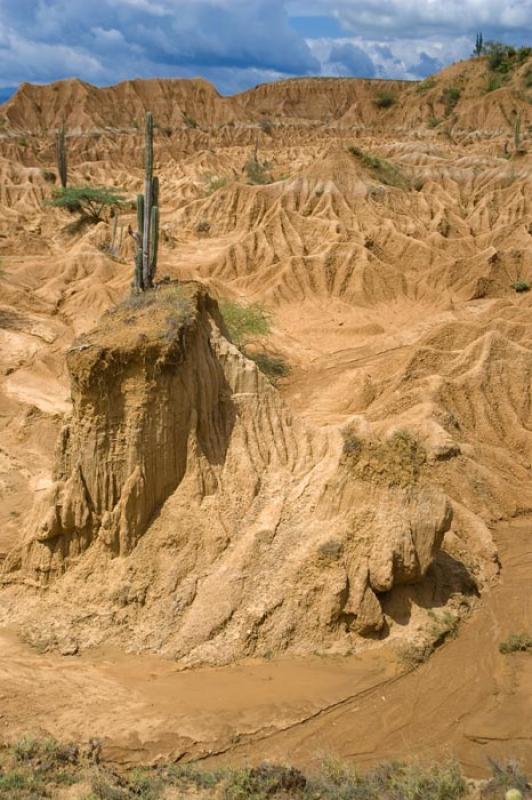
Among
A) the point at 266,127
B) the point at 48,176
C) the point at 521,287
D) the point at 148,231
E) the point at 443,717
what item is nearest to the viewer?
the point at 443,717

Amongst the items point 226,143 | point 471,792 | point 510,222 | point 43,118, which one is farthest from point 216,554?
point 43,118

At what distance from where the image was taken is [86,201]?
47562 mm

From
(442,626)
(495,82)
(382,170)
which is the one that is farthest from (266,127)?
(442,626)

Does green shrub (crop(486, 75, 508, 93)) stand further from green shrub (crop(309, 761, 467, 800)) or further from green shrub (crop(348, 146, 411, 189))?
green shrub (crop(309, 761, 467, 800))

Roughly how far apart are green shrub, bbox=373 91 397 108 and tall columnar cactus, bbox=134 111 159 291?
85.0 metres

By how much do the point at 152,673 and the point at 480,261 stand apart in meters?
26.3

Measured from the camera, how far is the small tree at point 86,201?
147 feet

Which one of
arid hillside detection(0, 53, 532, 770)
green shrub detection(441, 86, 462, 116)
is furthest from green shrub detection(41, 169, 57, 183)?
green shrub detection(441, 86, 462, 116)

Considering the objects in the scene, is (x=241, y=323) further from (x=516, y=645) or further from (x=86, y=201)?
(x=86, y=201)

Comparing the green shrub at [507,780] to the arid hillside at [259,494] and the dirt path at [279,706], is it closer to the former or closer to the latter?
the dirt path at [279,706]

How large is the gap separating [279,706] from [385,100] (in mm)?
93598

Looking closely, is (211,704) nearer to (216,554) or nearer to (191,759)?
(191,759)

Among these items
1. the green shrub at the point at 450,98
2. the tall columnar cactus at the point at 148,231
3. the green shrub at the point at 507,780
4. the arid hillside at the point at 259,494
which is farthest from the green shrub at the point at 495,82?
the green shrub at the point at 507,780

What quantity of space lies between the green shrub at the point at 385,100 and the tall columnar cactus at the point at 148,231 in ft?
279
